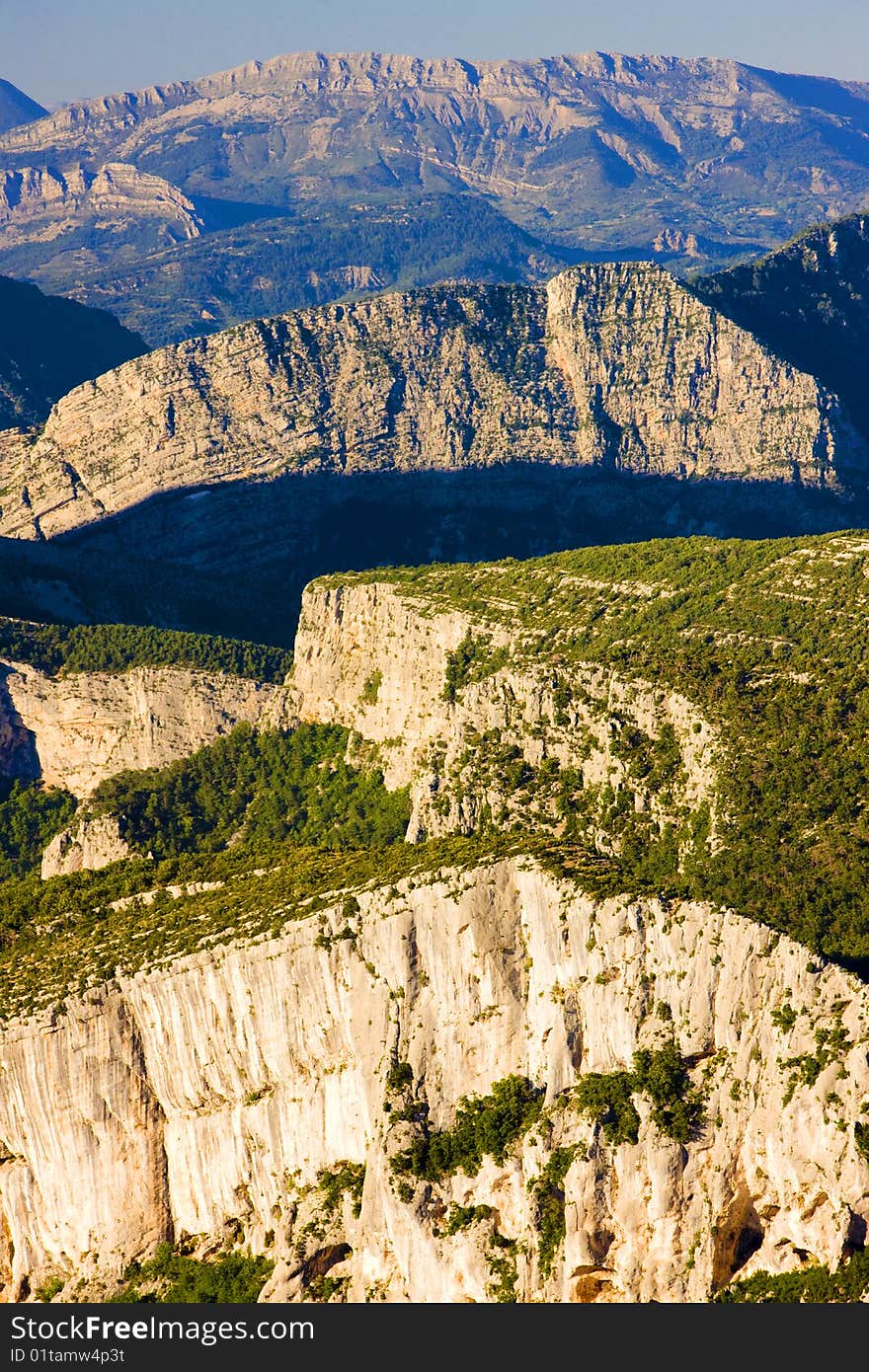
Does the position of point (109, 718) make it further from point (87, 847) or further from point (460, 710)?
point (460, 710)

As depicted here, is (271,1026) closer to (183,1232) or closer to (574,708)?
(183,1232)

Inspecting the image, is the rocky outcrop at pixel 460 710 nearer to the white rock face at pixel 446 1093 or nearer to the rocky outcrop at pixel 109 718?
the rocky outcrop at pixel 109 718

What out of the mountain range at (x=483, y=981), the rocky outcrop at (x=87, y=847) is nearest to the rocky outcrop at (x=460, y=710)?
the mountain range at (x=483, y=981)

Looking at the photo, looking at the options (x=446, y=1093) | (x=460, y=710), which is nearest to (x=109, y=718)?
(x=460, y=710)

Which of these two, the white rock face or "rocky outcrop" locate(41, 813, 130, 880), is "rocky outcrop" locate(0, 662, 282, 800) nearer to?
"rocky outcrop" locate(41, 813, 130, 880)

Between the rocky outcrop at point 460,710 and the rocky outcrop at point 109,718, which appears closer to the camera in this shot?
the rocky outcrop at point 460,710

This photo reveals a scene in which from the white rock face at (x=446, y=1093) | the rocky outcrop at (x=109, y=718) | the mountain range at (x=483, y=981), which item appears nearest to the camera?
the white rock face at (x=446, y=1093)

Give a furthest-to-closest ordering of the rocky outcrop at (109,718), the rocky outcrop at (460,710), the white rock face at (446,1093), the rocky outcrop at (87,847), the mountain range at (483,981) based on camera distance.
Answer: the rocky outcrop at (109,718) → the rocky outcrop at (87,847) → the rocky outcrop at (460,710) → the mountain range at (483,981) → the white rock face at (446,1093)

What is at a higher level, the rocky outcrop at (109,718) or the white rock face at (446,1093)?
the rocky outcrop at (109,718)
